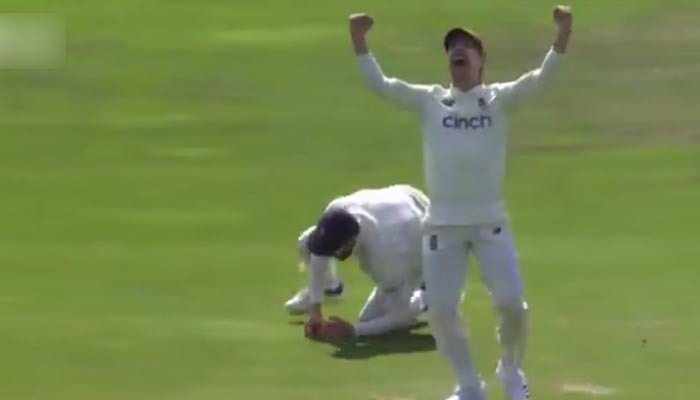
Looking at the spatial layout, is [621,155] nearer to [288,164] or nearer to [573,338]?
[288,164]

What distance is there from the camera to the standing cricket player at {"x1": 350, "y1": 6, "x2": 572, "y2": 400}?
33.4 feet

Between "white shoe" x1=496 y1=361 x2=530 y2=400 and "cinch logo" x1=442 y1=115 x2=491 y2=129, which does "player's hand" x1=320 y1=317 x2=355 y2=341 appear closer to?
"white shoe" x1=496 y1=361 x2=530 y2=400

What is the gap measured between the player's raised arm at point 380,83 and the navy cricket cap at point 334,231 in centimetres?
196

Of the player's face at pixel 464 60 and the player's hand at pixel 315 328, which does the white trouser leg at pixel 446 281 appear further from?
the player's hand at pixel 315 328

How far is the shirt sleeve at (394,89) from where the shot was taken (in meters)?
10.3

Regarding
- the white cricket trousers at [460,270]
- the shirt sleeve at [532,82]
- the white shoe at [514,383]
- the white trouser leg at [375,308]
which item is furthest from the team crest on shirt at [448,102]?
the white trouser leg at [375,308]

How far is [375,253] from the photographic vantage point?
12438mm

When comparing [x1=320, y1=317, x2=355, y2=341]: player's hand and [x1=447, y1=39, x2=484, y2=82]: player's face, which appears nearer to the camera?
[x1=447, y1=39, x2=484, y2=82]: player's face

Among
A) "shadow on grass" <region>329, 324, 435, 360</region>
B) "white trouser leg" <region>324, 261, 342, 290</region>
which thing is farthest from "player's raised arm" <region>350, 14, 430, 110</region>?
"white trouser leg" <region>324, 261, 342, 290</region>

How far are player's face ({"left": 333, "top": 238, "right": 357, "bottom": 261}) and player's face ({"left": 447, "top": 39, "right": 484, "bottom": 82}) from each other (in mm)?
2276

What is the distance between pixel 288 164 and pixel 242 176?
1.90 feet

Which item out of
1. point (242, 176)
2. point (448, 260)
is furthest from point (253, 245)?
point (448, 260)

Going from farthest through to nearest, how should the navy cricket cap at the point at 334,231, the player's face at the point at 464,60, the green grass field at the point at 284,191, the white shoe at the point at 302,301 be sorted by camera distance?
the white shoe at the point at 302,301, the navy cricket cap at the point at 334,231, the green grass field at the point at 284,191, the player's face at the point at 464,60

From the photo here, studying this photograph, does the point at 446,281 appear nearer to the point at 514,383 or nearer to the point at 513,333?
the point at 513,333
